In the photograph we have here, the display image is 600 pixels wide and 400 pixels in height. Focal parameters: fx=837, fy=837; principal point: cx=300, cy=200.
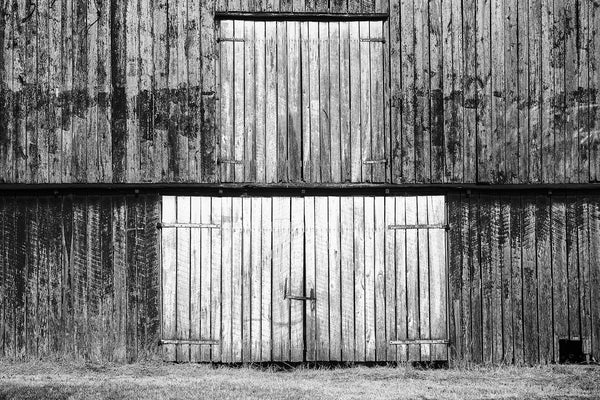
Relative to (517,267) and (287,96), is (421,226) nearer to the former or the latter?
(517,267)

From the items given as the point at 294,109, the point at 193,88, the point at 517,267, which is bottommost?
the point at 517,267

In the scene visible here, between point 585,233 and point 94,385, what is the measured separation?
666cm

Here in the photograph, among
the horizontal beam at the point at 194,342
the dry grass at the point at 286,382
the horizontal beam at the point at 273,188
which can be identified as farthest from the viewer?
the horizontal beam at the point at 273,188

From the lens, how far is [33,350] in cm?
1099

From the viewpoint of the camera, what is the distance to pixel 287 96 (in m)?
11.2

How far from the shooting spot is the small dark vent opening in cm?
1120

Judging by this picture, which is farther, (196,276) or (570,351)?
(570,351)

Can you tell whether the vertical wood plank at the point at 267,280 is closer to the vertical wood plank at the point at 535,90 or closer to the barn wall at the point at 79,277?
the barn wall at the point at 79,277

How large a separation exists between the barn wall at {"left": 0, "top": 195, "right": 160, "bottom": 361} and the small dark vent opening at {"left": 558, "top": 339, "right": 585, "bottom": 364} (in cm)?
540

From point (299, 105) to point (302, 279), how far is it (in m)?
2.32

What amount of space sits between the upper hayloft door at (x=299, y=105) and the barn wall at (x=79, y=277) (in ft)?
5.30

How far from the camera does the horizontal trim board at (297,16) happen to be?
11.1 m

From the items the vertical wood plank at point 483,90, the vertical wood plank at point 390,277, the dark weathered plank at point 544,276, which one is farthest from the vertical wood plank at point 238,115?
the dark weathered plank at point 544,276

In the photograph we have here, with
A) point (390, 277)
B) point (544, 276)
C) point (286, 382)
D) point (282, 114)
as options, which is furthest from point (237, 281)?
point (544, 276)
